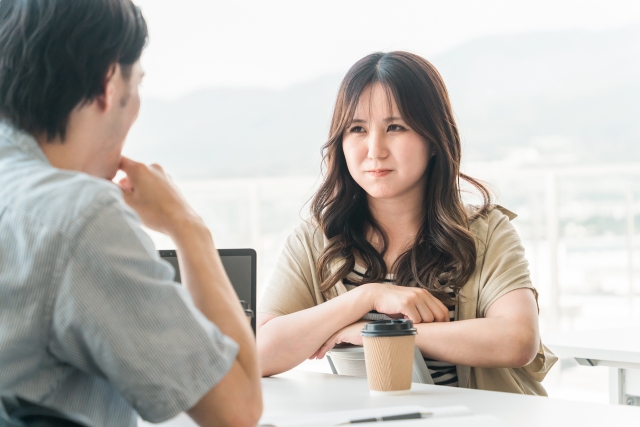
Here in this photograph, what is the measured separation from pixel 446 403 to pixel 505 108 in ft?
31.1

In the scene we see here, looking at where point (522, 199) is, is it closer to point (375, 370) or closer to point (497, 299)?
point (497, 299)

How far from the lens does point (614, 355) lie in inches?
65.4

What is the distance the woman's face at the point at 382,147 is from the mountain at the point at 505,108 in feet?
26.3

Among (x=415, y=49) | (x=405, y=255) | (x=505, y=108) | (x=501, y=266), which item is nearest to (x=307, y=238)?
(x=405, y=255)

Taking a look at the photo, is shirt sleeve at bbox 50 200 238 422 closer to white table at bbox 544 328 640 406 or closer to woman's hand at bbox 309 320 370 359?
woman's hand at bbox 309 320 370 359

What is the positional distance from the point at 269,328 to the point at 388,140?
507mm

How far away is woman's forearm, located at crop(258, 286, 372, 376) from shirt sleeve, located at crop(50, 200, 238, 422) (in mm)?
774

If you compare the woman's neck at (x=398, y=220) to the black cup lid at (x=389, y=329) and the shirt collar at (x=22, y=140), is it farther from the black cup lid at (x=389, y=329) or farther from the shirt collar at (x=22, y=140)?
the shirt collar at (x=22, y=140)

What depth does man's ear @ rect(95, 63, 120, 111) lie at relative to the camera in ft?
2.78

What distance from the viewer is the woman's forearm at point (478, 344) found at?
1472mm

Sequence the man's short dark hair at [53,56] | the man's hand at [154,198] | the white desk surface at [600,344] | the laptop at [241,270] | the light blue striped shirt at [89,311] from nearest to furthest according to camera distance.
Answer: the light blue striped shirt at [89,311], the man's short dark hair at [53,56], the man's hand at [154,198], the laptop at [241,270], the white desk surface at [600,344]

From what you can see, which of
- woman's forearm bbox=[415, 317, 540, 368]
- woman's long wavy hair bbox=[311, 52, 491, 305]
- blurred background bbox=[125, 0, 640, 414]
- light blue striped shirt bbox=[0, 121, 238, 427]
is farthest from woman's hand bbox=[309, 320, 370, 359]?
blurred background bbox=[125, 0, 640, 414]

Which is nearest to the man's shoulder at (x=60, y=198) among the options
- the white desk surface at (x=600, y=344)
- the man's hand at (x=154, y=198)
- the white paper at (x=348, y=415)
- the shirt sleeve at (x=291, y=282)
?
the man's hand at (x=154, y=198)

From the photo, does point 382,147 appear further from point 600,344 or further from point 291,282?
point 600,344
